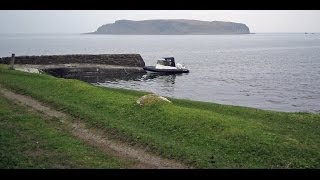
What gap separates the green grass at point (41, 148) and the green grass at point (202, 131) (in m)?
1.89

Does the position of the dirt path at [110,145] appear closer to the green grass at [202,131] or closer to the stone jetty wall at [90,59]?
the green grass at [202,131]

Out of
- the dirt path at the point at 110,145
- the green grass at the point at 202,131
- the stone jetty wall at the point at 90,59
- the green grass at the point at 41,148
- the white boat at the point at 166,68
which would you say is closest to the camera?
the green grass at the point at 41,148

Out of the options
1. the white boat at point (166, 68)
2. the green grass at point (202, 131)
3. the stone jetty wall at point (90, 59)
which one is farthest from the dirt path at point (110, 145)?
the stone jetty wall at point (90, 59)

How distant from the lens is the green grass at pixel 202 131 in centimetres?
1133

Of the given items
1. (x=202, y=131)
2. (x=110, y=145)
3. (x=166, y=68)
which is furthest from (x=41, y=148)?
(x=166, y=68)

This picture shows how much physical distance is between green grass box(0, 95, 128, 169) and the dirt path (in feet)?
1.50

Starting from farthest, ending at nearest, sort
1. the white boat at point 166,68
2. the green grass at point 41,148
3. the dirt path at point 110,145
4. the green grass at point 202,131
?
1. the white boat at point 166,68
2. the green grass at point 202,131
3. the dirt path at point 110,145
4. the green grass at point 41,148

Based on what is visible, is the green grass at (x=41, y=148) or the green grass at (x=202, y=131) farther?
the green grass at (x=202, y=131)

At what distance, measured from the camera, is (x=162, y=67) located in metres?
65.4

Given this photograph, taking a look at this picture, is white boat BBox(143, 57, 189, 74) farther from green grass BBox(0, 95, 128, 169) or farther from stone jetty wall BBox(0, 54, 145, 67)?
green grass BBox(0, 95, 128, 169)

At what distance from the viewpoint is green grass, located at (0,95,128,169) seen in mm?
10094

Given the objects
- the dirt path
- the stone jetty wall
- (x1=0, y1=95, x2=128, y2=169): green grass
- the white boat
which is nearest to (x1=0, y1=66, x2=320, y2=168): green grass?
the dirt path

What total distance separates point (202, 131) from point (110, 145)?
380cm

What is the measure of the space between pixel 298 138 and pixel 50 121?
34.8 ft
